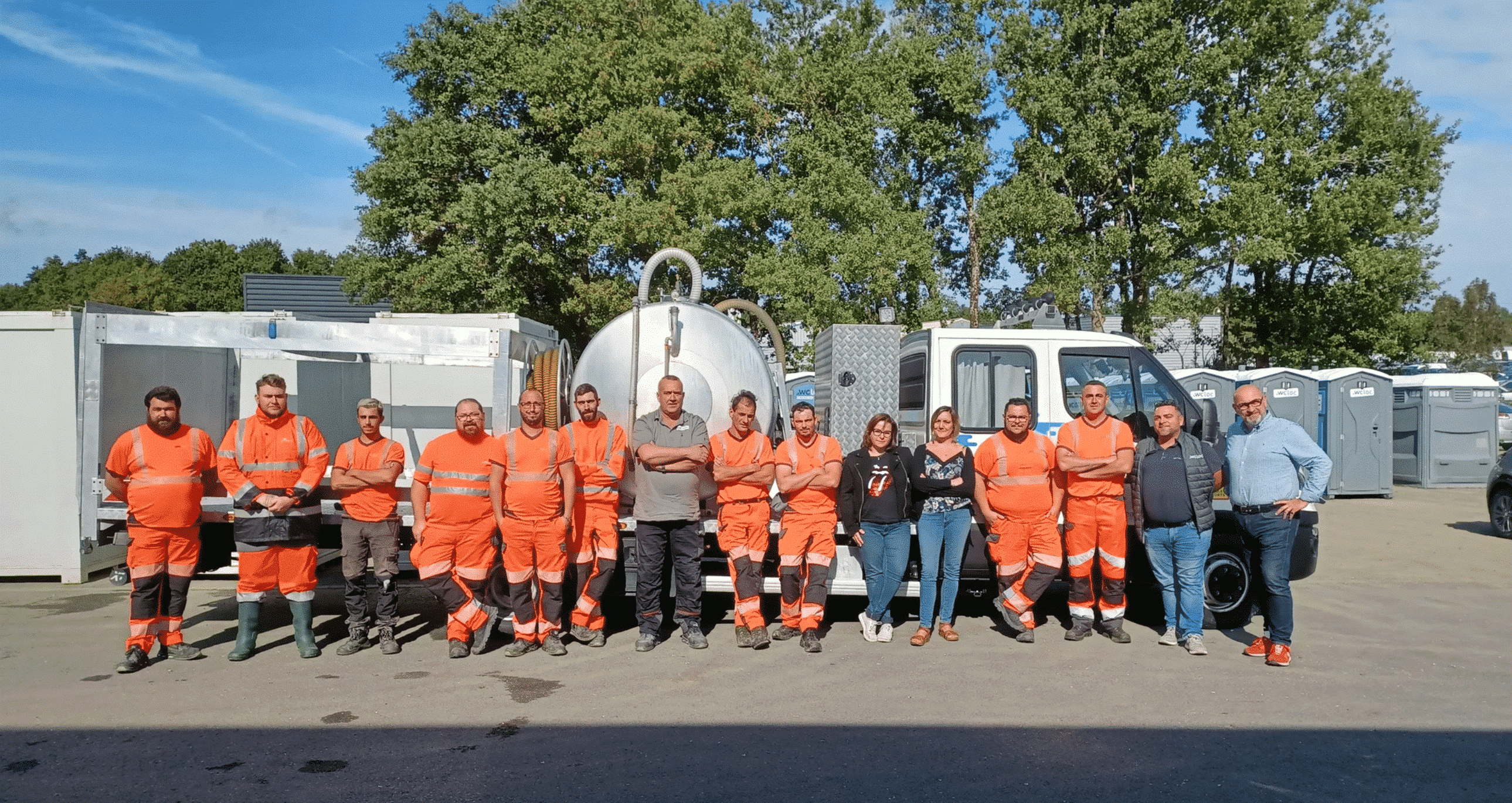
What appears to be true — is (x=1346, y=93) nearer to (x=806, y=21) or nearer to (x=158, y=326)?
(x=806, y=21)

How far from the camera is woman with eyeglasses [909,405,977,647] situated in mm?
6977

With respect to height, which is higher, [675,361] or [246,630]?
[675,361]

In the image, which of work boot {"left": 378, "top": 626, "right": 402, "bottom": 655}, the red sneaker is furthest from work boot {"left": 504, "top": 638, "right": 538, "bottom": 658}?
the red sneaker

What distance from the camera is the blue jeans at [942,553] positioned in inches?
279

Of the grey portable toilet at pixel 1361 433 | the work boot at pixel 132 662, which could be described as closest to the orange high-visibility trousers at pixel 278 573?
the work boot at pixel 132 662

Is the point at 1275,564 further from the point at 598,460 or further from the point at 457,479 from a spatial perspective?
the point at 457,479

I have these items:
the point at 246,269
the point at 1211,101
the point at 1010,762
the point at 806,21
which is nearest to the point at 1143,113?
the point at 1211,101

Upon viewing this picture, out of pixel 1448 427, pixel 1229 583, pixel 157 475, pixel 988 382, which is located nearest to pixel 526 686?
pixel 157 475

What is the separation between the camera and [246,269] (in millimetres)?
76562

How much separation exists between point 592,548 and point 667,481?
72 cm

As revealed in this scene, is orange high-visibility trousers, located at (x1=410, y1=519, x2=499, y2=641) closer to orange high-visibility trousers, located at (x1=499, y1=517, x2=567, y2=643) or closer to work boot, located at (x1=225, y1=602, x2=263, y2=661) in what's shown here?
orange high-visibility trousers, located at (x1=499, y1=517, x2=567, y2=643)

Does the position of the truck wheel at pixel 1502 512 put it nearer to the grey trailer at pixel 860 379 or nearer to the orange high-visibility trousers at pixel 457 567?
the grey trailer at pixel 860 379

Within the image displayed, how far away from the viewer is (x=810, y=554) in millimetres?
7043

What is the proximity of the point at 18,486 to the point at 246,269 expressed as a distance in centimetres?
7512
